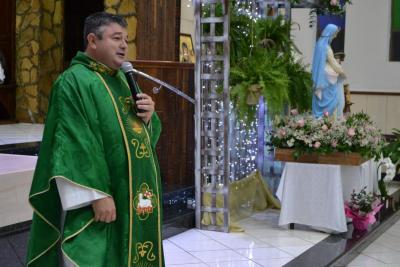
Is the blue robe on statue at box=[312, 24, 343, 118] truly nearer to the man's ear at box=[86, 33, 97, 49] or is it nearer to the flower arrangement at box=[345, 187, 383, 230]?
the flower arrangement at box=[345, 187, 383, 230]

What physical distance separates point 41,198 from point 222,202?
3944mm

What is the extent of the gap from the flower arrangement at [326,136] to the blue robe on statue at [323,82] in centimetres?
187

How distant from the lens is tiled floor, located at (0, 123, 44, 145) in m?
10.3

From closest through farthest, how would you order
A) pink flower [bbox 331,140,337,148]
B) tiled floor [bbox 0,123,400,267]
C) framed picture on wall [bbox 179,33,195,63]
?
tiled floor [bbox 0,123,400,267]
pink flower [bbox 331,140,337,148]
framed picture on wall [bbox 179,33,195,63]

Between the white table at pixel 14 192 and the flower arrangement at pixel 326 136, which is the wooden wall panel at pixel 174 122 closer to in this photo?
the flower arrangement at pixel 326 136

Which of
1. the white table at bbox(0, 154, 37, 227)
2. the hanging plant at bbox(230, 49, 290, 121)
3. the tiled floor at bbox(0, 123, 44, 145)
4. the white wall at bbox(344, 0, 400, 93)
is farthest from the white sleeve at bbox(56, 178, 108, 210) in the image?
the white wall at bbox(344, 0, 400, 93)

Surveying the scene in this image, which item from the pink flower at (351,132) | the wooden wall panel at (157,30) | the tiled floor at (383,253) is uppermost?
the wooden wall panel at (157,30)

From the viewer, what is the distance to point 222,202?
7.12 meters

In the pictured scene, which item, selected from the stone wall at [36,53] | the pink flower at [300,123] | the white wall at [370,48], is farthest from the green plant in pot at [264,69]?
the white wall at [370,48]

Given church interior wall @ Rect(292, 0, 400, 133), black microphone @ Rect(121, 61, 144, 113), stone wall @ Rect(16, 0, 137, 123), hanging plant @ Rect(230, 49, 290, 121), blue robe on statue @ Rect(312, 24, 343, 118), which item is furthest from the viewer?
church interior wall @ Rect(292, 0, 400, 133)

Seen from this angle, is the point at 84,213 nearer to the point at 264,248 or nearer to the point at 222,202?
the point at 264,248

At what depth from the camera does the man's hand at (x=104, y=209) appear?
10.5 ft

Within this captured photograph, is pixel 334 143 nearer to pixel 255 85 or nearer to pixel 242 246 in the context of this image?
pixel 255 85

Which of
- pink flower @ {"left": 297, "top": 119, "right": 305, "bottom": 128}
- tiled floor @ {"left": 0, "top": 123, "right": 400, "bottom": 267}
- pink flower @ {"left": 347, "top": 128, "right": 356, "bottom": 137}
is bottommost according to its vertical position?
tiled floor @ {"left": 0, "top": 123, "right": 400, "bottom": 267}
